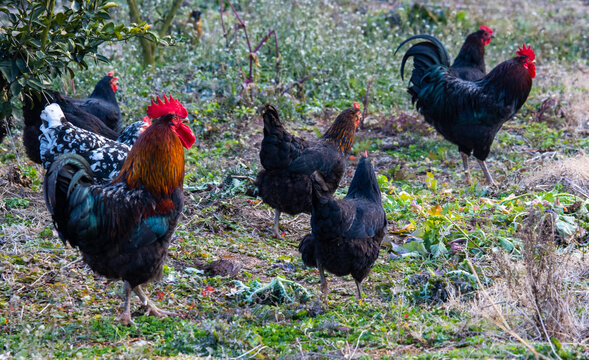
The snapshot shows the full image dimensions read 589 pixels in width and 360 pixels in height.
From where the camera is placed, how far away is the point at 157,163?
486 cm

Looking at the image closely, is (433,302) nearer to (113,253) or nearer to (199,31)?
(113,253)

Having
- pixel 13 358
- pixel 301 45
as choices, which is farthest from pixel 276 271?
pixel 301 45

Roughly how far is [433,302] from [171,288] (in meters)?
2.36

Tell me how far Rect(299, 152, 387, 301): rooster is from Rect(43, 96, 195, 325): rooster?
119cm

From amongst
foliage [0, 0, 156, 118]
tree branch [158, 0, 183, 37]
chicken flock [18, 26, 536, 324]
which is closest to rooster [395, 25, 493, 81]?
chicken flock [18, 26, 536, 324]

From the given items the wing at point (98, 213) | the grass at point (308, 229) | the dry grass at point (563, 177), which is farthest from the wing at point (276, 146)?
the dry grass at point (563, 177)

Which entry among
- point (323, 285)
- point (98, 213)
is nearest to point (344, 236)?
point (323, 285)

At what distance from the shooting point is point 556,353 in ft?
11.7

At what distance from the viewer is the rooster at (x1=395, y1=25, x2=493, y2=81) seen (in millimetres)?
9336

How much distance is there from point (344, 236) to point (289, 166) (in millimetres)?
1851

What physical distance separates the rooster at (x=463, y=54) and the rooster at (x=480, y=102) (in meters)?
0.43

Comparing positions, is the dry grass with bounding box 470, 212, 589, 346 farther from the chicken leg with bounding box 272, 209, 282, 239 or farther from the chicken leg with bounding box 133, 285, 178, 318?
the chicken leg with bounding box 272, 209, 282, 239

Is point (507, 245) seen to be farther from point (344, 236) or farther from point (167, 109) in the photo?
point (167, 109)

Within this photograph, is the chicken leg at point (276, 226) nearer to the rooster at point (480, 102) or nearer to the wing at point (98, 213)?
the wing at point (98, 213)
